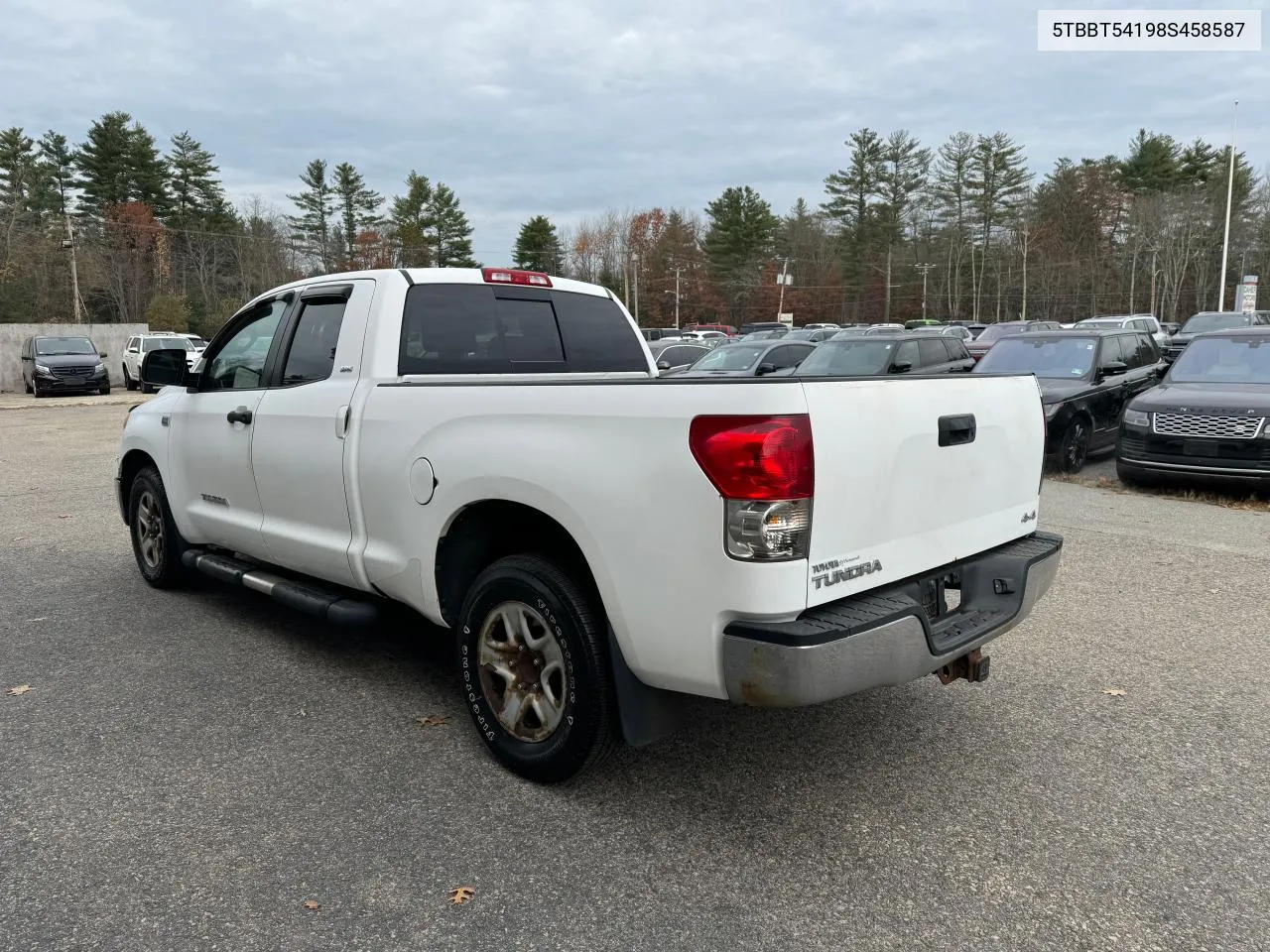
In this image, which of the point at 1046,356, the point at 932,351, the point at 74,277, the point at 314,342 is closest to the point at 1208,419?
the point at 1046,356

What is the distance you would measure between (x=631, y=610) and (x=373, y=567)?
1579 millimetres

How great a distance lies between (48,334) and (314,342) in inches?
1284

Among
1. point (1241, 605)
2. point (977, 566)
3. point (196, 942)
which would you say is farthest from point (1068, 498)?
point (196, 942)

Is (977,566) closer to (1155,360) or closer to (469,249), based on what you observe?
(1155,360)

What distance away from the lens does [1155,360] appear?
1328 cm

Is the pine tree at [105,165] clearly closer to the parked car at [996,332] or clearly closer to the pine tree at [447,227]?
the pine tree at [447,227]

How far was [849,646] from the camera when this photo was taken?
2.64 metres

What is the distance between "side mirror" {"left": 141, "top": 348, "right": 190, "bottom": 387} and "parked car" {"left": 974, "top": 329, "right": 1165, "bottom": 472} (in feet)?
29.9

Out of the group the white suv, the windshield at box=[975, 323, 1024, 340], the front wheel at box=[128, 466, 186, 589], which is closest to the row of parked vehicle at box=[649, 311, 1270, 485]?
the front wheel at box=[128, 466, 186, 589]

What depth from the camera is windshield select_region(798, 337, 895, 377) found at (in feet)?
47.1

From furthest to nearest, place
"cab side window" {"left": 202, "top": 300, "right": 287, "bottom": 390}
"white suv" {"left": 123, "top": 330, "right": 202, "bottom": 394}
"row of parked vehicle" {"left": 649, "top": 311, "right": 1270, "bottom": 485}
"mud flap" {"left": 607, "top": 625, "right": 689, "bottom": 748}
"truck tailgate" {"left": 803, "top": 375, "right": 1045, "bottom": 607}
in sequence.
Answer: "white suv" {"left": 123, "top": 330, "right": 202, "bottom": 394} → "row of parked vehicle" {"left": 649, "top": 311, "right": 1270, "bottom": 485} → "cab side window" {"left": 202, "top": 300, "right": 287, "bottom": 390} → "mud flap" {"left": 607, "top": 625, "right": 689, "bottom": 748} → "truck tailgate" {"left": 803, "top": 375, "right": 1045, "bottom": 607}

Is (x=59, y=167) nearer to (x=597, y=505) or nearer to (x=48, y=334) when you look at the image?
(x=48, y=334)

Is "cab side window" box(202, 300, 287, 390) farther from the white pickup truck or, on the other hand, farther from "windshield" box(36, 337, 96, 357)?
"windshield" box(36, 337, 96, 357)

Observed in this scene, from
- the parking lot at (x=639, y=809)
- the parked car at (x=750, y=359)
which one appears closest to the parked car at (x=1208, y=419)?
the parking lot at (x=639, y=809)
